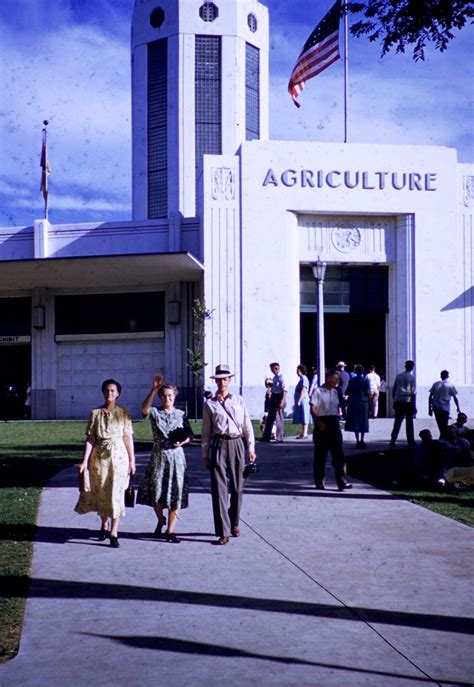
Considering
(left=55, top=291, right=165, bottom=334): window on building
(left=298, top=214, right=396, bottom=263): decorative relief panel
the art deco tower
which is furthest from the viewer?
the art deco tower

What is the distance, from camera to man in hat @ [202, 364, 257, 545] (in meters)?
8.90

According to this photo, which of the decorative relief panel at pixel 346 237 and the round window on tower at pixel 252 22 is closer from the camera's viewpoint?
the decorative relief panel at pixel 346 237

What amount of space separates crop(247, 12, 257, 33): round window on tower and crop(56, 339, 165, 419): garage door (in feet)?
87.3

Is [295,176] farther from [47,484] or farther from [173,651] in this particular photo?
[173,651]

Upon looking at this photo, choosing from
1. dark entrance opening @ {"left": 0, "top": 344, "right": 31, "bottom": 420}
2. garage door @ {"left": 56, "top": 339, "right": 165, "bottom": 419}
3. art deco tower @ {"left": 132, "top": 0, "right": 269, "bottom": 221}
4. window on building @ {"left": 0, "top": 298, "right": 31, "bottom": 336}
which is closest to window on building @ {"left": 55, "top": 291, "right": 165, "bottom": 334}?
garage door @ {"left": 56, "top": 339, "right": 165, "bottom": 419}

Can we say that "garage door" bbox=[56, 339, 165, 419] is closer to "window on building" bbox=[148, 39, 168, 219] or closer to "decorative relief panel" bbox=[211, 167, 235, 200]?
"decorative relief panel" bbox=[211, 167, 235, 200]

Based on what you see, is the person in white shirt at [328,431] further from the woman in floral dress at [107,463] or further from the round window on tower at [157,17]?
the round window on tower at [157,17]

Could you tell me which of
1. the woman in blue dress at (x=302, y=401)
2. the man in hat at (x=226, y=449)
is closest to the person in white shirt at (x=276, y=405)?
the woman in blue dress at (x=302, y=401)

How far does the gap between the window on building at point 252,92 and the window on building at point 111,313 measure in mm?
20464

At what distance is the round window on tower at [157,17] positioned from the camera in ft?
168

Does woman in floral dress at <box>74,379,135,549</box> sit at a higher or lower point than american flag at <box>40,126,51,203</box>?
lower

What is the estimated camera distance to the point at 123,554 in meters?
8.30

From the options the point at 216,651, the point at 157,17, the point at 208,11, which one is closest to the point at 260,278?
the point at 216,651

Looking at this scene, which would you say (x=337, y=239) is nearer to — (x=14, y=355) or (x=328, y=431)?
(x=14, y=355)
